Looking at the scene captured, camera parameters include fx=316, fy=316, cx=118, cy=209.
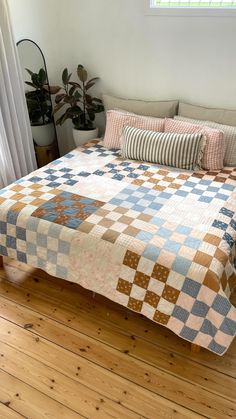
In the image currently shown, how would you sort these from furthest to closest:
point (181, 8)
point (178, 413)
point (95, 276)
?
point (181, 8) → point (95, 276) → point (178, 413)

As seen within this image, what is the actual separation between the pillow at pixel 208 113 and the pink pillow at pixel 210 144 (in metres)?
0.20

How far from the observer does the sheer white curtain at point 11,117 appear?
8.21ft

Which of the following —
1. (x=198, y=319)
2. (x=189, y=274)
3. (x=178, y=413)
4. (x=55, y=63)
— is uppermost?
(x=55, y=63)

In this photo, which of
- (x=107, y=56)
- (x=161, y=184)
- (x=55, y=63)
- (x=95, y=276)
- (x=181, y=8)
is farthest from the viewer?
(x=55, y=63)

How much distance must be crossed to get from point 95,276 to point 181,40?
1.95 metres

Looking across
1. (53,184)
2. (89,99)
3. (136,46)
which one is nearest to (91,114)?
(89,99)

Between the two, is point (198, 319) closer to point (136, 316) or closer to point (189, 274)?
point (189, 274)

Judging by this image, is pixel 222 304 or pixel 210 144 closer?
pixel 222 304

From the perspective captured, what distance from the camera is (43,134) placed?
3.16 meters

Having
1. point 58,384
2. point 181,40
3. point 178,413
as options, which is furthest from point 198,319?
point 181,40

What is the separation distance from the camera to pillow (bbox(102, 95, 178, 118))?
8.71 ft

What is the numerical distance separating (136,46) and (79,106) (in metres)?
0.80

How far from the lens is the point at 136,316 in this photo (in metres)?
1.90

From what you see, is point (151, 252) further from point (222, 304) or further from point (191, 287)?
point (222, 304)
